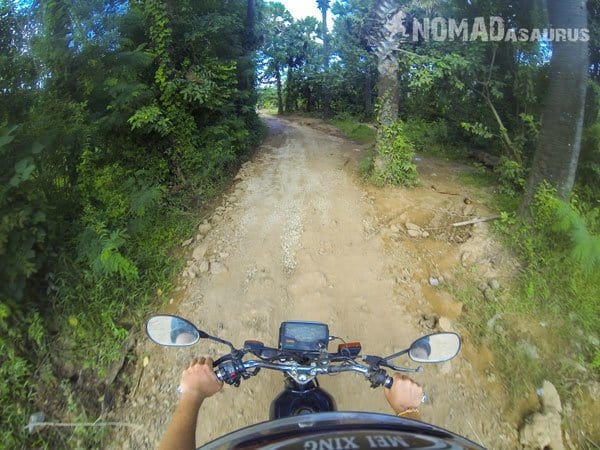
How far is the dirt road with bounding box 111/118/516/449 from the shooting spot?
373 cm

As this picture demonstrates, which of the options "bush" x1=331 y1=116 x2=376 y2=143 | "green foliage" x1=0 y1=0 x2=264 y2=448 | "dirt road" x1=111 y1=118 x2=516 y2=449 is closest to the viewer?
"dirt road" x1=111 y1=118 x2=516 y2=449

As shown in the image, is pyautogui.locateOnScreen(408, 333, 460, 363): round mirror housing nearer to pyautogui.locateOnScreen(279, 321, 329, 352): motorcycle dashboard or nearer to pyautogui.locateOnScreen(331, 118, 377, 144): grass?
pyautogui.locateOnScreen(279, 321, 329, 352): motorcycle dashboard

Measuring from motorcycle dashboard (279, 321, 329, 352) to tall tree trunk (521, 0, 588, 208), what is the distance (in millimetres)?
5172

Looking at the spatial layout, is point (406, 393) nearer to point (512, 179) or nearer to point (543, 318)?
point (543, 318)

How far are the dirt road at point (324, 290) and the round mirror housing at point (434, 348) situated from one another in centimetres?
189

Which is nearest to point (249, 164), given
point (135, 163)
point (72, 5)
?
point (135, 163)

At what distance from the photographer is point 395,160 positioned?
25.0 feet

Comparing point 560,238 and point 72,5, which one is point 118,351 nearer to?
point 72,5

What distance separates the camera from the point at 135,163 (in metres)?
7.27

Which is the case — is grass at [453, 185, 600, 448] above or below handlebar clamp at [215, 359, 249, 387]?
below

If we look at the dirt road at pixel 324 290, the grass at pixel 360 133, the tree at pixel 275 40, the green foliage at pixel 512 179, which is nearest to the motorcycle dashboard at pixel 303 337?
the dirt road at pixel 324 290

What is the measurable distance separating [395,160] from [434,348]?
19.5 ft

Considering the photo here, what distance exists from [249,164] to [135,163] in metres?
2.99

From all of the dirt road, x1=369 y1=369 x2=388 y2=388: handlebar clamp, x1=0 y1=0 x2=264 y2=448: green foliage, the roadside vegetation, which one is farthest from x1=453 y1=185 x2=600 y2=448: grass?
x1=0 y1=0 x2=264 y2=448: green foliage
